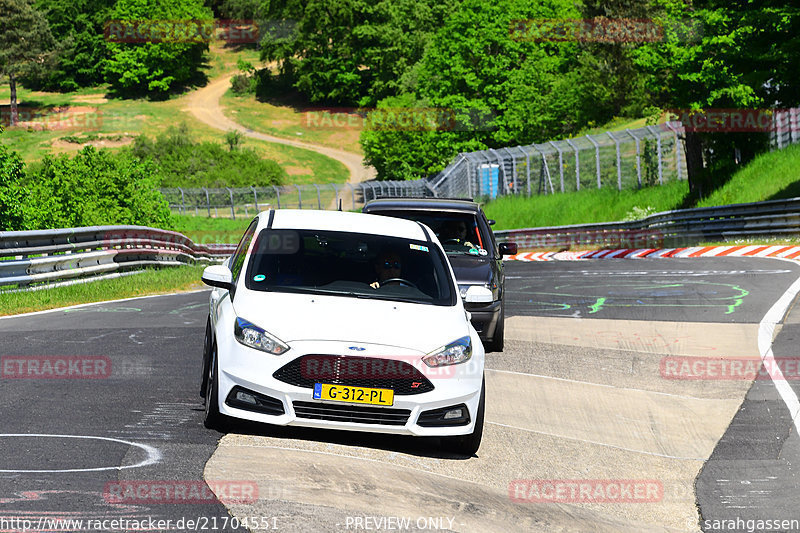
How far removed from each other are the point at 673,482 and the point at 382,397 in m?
2.33

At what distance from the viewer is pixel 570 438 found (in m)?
9.15

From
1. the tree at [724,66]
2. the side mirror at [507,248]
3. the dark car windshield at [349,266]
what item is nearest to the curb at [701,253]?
the tree at [724,66]

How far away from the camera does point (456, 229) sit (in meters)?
13.8

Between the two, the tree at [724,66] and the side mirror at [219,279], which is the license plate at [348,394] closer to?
the side mirror at [219,279]

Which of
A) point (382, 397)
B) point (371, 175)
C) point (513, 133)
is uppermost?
point (382, 397)

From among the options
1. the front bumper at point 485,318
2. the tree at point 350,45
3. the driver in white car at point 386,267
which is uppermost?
the driver in white car at point 386,267

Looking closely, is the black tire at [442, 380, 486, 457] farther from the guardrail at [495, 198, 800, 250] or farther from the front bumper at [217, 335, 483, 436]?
the guardrail at [495, 198, 800, 250]

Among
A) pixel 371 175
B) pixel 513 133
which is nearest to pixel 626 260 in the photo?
pixel 513 133

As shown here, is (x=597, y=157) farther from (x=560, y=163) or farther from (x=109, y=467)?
(x=109, y=467)

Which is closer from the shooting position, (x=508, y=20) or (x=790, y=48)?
(x=790, y=48)

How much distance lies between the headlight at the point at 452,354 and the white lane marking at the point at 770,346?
3.23 metres

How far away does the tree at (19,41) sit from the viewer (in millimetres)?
113375

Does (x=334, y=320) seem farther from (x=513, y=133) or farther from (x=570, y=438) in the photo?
(x=513, y=133)

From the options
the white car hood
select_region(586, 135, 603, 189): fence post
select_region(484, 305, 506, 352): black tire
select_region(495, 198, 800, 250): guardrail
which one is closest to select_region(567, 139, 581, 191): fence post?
select_region(586, 135, 603, 189): fence post
